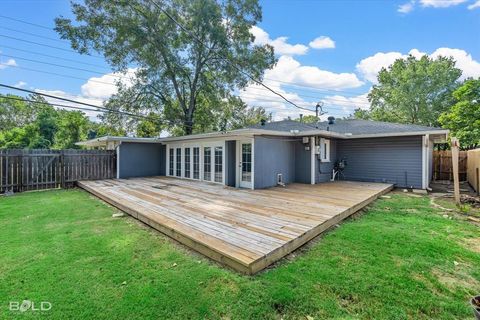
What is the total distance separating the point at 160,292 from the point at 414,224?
185 inches

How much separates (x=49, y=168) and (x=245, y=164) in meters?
7.34

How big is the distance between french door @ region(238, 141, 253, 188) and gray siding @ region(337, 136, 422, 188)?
5042 mm

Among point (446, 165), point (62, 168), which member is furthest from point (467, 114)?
point (62, 168)

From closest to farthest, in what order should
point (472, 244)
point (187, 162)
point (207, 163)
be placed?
point (472, 244)
point (207, 163)
point (187, 162)

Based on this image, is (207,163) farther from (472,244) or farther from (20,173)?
(472,244)

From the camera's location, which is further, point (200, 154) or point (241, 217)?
point (200, 154)

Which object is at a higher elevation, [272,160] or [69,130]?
[69,130]

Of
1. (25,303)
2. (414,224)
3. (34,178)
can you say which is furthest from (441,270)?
(34,178)

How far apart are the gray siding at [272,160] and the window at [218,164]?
1.61 m

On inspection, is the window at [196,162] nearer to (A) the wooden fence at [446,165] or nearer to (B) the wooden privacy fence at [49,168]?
(B) the wooden privacy fence at [49,168]

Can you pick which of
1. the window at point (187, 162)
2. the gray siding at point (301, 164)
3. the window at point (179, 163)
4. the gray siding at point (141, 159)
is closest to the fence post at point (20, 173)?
the gray siding at point (141, 159)

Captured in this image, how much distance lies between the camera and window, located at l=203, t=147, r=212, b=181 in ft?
30.6

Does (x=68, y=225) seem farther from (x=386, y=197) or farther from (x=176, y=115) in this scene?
(x=176, y=115)

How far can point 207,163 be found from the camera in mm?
9484
